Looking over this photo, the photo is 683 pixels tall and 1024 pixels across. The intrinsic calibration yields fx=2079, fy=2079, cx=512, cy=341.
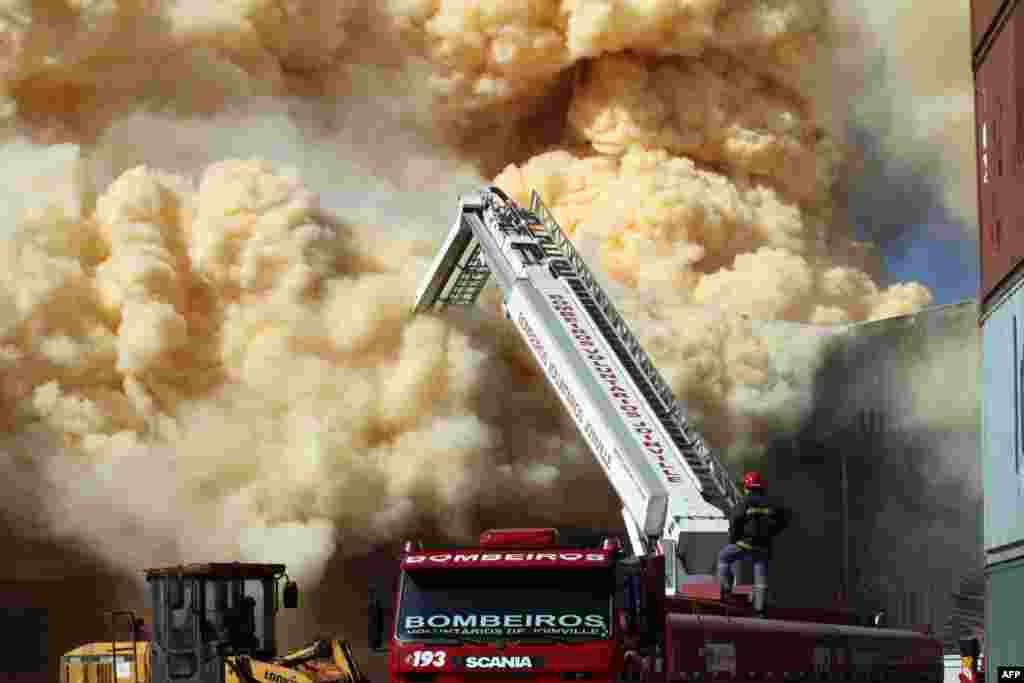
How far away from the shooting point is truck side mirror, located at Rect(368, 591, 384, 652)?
21344 millimetres

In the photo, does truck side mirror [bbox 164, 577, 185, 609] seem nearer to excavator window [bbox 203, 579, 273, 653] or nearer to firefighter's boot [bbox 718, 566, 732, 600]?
excavator window [bbox 203, 579, 273, 653]

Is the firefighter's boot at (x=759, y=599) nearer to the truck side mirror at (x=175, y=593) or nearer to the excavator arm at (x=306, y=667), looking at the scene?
the excavator arm at (x=306, y=667)

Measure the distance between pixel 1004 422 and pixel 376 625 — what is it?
6753mm

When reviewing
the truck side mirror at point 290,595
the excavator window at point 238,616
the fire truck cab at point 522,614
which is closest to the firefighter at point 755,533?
the fire truck cab at point 522,614

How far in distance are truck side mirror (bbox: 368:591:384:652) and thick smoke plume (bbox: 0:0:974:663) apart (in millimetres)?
20401

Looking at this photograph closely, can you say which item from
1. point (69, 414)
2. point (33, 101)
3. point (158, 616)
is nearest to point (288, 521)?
point (69, 414)

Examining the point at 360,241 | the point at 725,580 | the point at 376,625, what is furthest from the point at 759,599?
the point at 360,241

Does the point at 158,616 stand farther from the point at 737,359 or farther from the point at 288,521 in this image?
the point at 737,359

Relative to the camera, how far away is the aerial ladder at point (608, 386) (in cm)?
3350

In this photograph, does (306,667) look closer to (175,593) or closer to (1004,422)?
(175,593)

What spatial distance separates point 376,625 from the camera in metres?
21.4

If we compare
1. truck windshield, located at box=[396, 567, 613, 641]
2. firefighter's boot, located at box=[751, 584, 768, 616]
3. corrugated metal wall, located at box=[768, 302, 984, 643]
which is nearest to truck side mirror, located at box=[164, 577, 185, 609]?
truck windshield, located at box=[396, 567, 613, 641]

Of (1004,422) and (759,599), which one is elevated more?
(1004,422)

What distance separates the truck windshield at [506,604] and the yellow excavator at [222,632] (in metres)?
4.66
